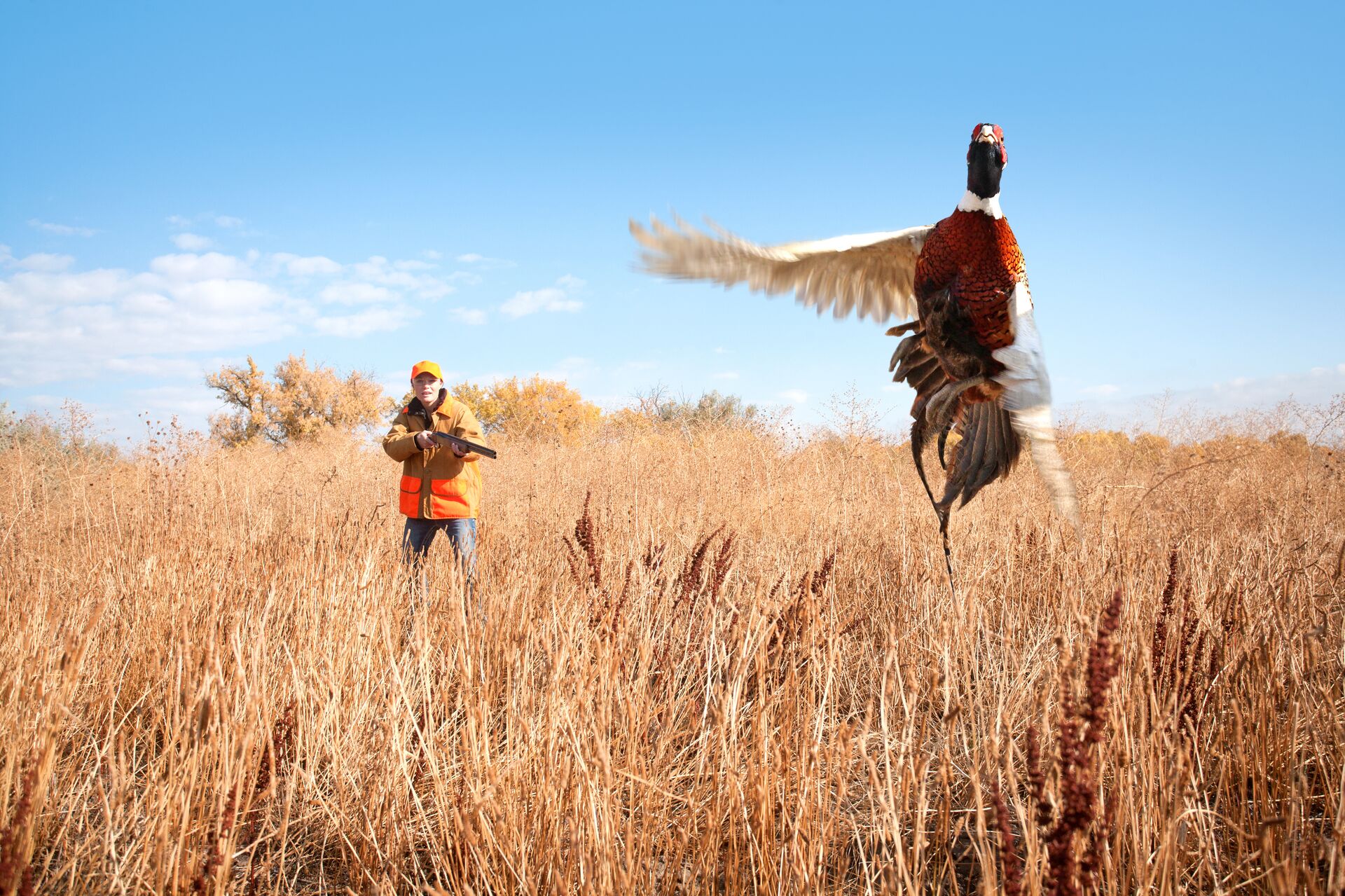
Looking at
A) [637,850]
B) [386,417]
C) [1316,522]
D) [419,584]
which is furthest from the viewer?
[386,417]

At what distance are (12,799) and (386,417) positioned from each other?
72.2 ft

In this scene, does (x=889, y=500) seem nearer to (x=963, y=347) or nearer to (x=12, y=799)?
(x=963, y=347)

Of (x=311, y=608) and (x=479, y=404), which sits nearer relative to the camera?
(x=311, y=608)

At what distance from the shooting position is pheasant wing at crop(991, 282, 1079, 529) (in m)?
1.89

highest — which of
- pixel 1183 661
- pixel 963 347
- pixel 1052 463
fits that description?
pixel 963 347

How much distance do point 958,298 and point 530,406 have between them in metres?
17.6

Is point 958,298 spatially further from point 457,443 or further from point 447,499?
point 447,499

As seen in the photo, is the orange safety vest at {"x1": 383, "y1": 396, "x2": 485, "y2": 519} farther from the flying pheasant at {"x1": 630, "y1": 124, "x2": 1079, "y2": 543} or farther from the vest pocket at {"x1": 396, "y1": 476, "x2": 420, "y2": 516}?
the flying pheasant at {"x1": 630, "y1": 124, "x2": 1079, "y2": 543}

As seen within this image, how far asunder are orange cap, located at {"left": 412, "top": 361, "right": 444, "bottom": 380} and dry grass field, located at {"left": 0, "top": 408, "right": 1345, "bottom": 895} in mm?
1103

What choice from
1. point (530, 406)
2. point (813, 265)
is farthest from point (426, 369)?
point (530, 406)

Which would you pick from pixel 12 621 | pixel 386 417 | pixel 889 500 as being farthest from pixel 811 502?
pixel 386 417

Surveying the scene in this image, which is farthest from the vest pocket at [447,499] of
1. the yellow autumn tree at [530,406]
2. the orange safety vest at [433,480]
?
the yellow autumn tree at [530,406]

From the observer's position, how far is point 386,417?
22.2m

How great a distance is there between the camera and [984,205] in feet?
7.05
